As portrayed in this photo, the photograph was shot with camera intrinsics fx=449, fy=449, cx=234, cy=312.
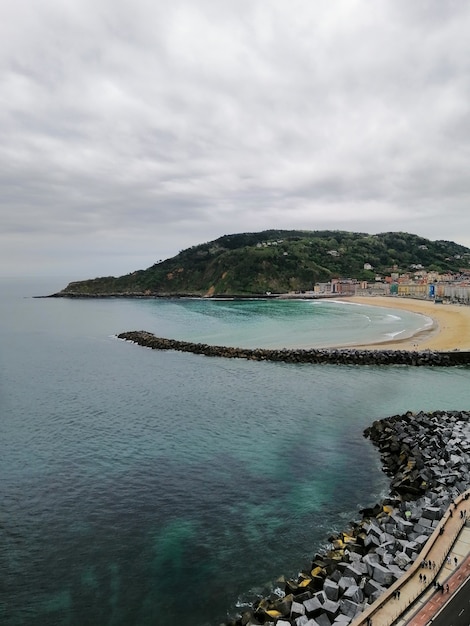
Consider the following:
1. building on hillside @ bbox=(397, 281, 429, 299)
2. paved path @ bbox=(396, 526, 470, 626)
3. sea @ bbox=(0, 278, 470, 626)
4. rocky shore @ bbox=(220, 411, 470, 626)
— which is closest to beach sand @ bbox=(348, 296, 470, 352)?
sea @ bbox=(0, 278, 470, 626)

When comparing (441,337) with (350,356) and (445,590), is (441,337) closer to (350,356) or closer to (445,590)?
(350,356)

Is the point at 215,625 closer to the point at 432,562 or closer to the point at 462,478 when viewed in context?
the point at 432,562

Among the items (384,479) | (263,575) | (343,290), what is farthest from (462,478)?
(343,290)

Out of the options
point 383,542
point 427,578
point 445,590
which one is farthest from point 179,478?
point 445,590

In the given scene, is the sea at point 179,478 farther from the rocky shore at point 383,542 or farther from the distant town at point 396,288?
the distant town at point 396,288

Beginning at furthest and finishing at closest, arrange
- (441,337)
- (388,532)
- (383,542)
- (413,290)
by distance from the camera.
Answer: (413,290) < (441,337) < (388,532) < (383,542)

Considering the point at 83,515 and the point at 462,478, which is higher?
the point at 462,478
